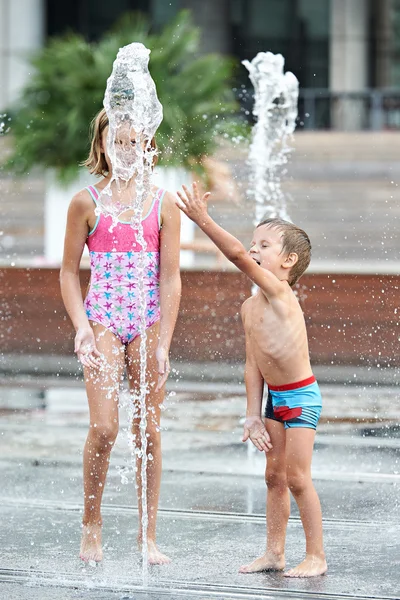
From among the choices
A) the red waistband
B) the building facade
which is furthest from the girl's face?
the building facade

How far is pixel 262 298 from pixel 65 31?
2646 cm

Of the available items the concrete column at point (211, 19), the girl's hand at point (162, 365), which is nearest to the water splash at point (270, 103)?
the girl's hand at point (162, 365)

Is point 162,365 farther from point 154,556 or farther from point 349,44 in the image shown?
point 349,44

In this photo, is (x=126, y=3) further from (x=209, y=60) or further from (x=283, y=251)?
(x=283, y=251)

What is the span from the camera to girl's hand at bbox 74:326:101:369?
397 centimetres

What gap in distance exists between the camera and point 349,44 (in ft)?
90.9

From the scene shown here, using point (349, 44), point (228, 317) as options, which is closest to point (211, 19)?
point (349, 44)

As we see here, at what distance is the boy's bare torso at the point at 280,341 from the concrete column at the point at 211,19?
2518 centimetres

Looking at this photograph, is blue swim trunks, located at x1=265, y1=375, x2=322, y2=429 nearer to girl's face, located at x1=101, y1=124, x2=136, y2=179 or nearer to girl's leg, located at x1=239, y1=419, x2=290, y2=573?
girl's leg, located at x1=239, y1=419, x2=290, y2=573

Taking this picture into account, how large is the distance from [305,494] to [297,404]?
0.29 m

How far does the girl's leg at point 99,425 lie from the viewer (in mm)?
4004

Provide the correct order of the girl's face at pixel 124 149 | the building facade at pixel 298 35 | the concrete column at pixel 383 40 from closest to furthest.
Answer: the girl's face at pixel 124 149, the building facade at pixel 298 35, the concrete column at pixel 383 40

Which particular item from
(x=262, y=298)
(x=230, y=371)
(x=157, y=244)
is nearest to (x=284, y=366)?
(x=262, y=298)

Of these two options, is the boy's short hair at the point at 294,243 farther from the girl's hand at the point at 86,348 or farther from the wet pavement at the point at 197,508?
the wet pavement at the point at 197,508
